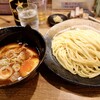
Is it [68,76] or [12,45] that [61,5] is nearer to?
[12,45]

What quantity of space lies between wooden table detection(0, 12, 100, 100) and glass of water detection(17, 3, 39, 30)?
332 millimetres

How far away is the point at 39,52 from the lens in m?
0.73

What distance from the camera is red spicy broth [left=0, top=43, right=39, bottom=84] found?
0.65 meters

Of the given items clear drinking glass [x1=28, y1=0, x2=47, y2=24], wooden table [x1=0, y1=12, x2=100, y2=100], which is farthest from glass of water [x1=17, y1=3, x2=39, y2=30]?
wooden table [x1=0, y1=12, x2=100, y2=100]

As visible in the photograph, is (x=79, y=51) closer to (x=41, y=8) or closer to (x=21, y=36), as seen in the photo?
(x=21, y=36)

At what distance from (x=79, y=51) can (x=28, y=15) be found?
36 cm

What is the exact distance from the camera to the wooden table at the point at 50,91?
678 millimetres

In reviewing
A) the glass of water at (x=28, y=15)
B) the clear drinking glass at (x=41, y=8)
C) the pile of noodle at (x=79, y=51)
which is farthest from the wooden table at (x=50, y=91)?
the clear drinking glass at (x=41, y=8)

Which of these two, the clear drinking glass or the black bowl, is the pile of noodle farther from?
the clear drinking glass

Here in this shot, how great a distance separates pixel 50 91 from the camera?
0.70m

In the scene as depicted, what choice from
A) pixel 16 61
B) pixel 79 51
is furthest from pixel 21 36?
pixel 79 51

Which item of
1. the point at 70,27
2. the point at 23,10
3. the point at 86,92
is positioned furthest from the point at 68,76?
the point at 23,10

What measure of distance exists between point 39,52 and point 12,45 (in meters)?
0.16

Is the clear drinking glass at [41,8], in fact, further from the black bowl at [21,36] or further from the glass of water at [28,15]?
the black bowl at [21,36]
